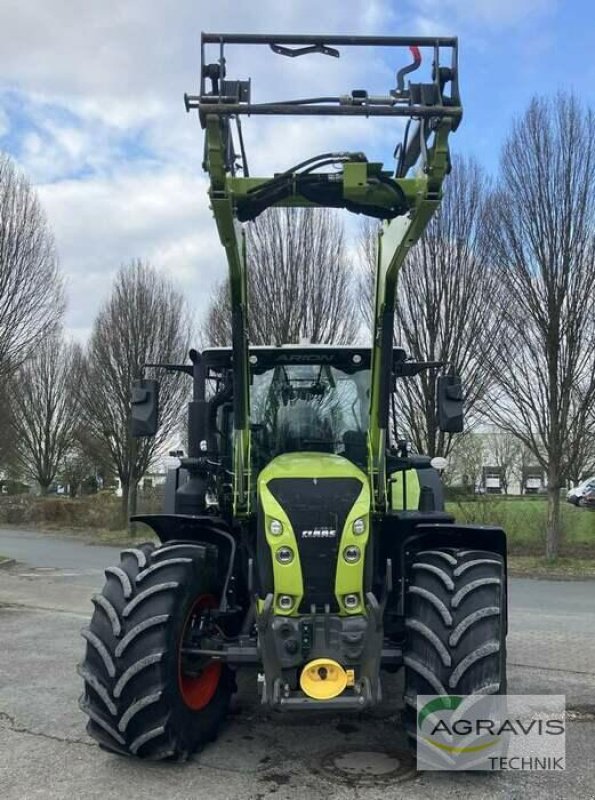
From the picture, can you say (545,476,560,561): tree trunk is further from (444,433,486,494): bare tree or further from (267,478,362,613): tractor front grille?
(267,478,362,613): tractor front grille

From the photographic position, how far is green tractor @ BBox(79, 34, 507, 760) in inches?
166

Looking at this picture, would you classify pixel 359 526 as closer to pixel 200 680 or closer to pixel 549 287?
pixel 200 680

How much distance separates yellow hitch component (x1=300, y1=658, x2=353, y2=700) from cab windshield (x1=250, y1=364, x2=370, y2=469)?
1.52 metres

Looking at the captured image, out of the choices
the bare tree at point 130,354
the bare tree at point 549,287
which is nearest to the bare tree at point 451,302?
the bare tree at point 549,287

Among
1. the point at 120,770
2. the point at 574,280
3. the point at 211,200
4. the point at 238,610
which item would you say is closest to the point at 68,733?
the point at 120,770

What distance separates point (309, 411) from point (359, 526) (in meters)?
1.38

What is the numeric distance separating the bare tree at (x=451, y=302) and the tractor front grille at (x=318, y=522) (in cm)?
1161

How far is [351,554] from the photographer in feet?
14.6

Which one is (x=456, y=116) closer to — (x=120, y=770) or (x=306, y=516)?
(x=306, y=516)

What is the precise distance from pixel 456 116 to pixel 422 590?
254 centimetres

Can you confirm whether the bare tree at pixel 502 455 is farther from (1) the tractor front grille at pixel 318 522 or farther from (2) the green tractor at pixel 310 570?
(1) the tractor front grille at pixel 318 522

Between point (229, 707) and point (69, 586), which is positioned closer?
point (229, 707)

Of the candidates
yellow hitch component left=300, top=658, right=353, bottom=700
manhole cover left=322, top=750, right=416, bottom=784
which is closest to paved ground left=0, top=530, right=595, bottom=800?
manhole cover left=322, top=750, right=416, bottom=784

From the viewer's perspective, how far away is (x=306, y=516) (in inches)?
177
